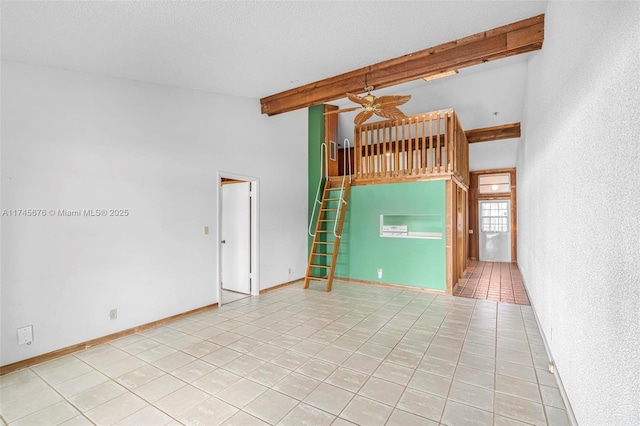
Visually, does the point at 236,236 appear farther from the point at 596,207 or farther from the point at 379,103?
the point at 596,207

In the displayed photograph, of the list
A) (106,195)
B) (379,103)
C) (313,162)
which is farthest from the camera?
(313,162)

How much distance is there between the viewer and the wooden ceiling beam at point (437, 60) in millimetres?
2979

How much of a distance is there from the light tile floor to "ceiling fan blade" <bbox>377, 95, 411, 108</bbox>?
288cm

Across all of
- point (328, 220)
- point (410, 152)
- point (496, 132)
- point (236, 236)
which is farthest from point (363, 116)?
point (496, 132)

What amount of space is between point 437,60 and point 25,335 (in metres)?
4.99

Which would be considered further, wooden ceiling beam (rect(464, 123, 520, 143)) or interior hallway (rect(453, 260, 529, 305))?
wooden ceiling beam (rect(464, 123, 520, 143))

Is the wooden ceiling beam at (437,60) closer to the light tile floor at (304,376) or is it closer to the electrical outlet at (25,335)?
the light tile floor at (304,376)

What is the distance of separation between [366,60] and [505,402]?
3.54 m

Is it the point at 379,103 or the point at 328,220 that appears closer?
the point at 379,103

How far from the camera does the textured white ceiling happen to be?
7.88ft

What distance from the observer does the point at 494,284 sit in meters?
6.17

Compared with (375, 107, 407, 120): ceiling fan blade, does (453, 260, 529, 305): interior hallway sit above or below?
below

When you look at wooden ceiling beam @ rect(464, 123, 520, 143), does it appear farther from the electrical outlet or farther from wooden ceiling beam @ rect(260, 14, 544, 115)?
the electrical outlet

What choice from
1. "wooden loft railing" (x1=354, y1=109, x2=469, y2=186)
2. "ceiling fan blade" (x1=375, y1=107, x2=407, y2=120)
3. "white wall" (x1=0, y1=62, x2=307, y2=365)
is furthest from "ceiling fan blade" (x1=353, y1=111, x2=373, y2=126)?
"white wall" (x1=0, y1=62, x2=307, y2=365)
